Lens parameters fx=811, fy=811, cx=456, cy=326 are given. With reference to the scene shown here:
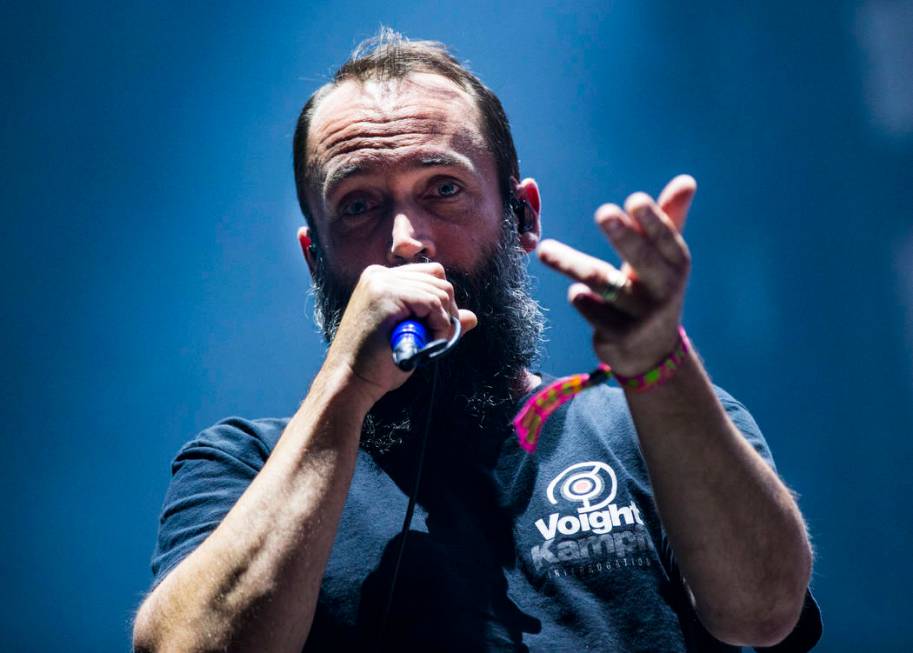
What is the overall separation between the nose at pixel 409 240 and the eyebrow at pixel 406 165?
116 mm

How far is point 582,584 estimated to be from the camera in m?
1.31

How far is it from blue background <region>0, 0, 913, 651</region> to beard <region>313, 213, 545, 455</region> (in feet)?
2.22

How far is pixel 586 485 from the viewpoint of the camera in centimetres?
142

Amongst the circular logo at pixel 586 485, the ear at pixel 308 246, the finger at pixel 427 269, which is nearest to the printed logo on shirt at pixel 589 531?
the circular logo at pixel 586 485

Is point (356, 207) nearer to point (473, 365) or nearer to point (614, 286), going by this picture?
point (473, 365)

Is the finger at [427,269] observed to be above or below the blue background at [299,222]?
below

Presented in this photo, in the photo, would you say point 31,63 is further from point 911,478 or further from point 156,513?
point 911,478

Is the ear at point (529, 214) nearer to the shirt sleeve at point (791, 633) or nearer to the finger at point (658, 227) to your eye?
the shirt sleeve at point (791, 633)

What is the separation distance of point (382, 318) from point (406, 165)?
61 cm

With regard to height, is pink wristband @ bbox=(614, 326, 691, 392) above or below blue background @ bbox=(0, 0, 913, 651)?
below

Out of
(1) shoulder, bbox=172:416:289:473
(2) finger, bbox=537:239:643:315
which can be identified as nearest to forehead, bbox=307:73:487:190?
(1) shoulder, bbox=172:416:289:473

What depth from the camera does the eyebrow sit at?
1.71 metres

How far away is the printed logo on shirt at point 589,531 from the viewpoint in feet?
4.34

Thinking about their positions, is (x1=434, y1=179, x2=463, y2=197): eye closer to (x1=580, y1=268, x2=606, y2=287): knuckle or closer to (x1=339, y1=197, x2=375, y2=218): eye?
(x1=339, y1=197, x2=375, y2=218): eye
